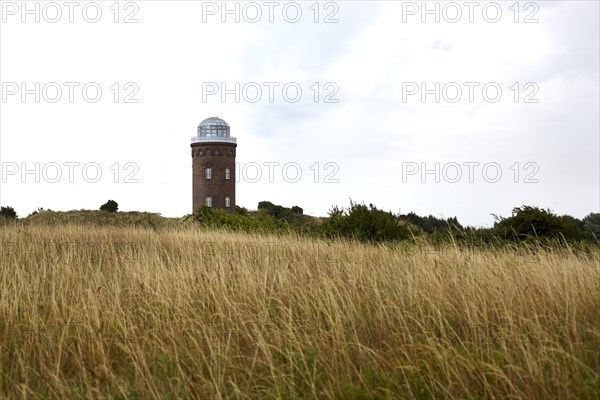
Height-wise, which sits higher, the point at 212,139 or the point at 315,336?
the point at 212,139

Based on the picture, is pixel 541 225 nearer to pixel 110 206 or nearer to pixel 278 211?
pixel 110 206

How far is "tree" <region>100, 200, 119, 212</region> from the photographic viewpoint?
165ft

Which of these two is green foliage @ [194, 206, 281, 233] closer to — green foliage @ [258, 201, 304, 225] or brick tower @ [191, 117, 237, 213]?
brick tower @ [191, 117, 237, 213]

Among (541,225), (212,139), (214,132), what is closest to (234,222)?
(541,225)

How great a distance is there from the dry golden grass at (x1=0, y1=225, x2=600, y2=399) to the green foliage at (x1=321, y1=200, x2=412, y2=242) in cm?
626

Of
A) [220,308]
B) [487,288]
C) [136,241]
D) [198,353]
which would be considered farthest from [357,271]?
[136,241]

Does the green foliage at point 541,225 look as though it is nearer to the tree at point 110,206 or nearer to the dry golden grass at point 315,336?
the dry golden grass at point 315,336

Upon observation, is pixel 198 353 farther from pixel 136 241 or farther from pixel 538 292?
pixel 136 241

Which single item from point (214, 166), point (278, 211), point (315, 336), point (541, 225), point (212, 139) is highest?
point (212, 139)

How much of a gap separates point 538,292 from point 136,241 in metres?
10.6

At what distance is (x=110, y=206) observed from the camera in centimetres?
5069

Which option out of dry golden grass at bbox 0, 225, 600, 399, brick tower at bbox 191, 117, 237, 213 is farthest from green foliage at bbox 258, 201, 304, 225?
dry golden grass at bbox 0, 225, 600, 399

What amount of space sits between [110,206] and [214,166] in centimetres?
950

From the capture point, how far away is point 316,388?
470cm
